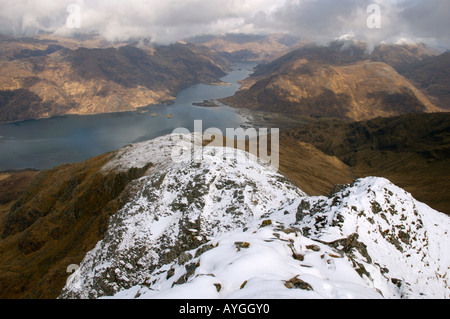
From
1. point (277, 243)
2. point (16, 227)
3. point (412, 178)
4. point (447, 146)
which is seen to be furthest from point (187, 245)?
point (447, 146)

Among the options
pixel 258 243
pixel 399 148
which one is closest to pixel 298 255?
pixel 258 243

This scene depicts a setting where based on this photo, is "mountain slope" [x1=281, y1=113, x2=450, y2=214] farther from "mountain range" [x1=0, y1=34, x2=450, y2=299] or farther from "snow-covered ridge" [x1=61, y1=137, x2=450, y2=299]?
"snow-covered ridge" [x1=61, y1=137, x2=450, y2=299]

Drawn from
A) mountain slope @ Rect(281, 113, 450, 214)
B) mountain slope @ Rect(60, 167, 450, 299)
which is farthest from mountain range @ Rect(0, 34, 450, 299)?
mountain slope @ Rect(281, 113, 450, 214)

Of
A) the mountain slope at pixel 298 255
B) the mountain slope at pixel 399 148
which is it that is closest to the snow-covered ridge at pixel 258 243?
the mountain slope at pixel 298 255

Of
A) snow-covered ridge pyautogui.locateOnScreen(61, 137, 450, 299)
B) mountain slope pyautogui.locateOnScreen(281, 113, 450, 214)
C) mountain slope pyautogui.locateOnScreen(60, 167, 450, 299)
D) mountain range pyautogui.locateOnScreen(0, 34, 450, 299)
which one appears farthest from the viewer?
mountain slope pyautogui.locateOnScreen(281, 113, 450, 214)

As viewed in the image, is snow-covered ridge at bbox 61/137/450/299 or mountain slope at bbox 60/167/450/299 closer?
mountain slope at bbox 60/167/450/299

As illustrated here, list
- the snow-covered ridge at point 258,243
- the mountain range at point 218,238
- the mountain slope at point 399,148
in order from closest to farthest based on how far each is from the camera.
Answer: the snow-covered ridge at point 258,243 → the mountain range at point 218,238 → the mountain slope at point 399,148

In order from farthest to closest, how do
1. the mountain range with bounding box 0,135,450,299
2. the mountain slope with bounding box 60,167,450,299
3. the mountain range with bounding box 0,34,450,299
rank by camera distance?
the mountain range with bounding box 0,34,450,299
the mountain range with bounding box 0,135,450,299
the mountain slope with bounding box 60,167,450,299

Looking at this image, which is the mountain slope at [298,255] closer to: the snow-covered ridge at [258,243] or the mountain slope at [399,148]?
the snow-covered ridge at [258,243]
